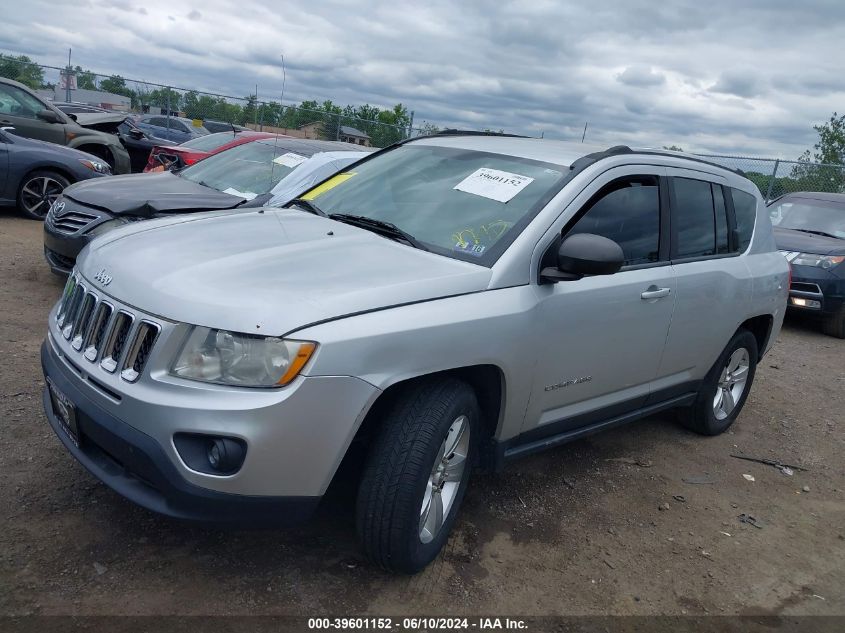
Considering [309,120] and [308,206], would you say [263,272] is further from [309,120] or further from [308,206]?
[309,120]

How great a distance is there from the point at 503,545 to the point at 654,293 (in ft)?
4.96

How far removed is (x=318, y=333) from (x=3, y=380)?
284 centimetres

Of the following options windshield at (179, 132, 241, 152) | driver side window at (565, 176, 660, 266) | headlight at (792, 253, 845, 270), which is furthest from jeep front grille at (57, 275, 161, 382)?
headlight at (792, 253, 845, 270)

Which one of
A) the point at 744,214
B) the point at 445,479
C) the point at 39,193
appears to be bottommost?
the point at 39,193

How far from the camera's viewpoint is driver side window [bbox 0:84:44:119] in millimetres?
11125

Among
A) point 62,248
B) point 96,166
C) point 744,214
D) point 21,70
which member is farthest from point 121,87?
point 744,214

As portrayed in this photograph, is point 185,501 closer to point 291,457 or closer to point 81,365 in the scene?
point 291,457

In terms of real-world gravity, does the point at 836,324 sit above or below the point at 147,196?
below

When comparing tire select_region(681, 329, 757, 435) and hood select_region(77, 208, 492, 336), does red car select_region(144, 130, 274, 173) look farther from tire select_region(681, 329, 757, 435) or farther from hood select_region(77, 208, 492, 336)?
tire select_region(681, 329, 757, 435)

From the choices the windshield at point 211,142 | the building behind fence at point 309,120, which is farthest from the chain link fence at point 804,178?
the windshield at point 211,142

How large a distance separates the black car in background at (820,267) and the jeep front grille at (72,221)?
727cm

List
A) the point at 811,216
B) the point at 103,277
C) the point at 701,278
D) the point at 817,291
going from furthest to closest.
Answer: the point at 811,216 → the point at 817,291 → the point at 701,278 → the point at 103,277

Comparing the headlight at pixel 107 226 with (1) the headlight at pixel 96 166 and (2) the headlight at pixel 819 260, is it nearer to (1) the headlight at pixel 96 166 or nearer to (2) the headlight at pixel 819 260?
(1) the headlight at pixel 96 166

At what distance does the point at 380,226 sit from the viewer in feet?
11.6
